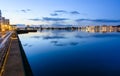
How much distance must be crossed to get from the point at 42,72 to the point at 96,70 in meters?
5.01

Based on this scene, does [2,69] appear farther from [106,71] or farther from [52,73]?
[106,71]

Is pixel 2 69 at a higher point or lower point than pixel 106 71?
higher

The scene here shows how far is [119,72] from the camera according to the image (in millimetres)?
17406

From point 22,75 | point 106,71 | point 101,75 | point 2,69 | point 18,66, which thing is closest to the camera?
point 22,75

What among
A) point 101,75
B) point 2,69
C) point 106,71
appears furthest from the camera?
point 106,71

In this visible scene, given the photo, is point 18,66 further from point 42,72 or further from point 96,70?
point 96,70

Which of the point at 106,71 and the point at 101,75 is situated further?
the point at 106,71

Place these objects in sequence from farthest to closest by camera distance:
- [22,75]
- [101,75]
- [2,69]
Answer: [101,75] < [2,69] < [22,75]

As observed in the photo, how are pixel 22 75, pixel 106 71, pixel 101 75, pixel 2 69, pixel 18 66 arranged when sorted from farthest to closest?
pixel 106 71 < pixel 101 75 < pixel 18 66 < pixel 2 69 < pixel 22 75

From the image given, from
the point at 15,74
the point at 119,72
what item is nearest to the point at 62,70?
the point at 119,72

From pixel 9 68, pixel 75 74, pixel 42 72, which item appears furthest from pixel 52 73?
pixel 9 68

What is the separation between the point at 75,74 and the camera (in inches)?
670

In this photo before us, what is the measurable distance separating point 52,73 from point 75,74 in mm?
2074

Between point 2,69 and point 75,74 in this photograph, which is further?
point 75,74
